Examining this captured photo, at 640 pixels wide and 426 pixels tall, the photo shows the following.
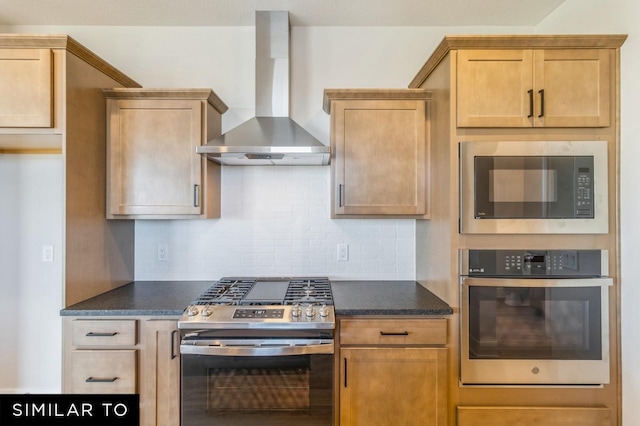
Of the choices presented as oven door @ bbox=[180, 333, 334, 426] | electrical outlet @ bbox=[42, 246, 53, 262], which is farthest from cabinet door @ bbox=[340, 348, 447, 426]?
electrical outlet @ bbox=[42, 246, 53, 262]

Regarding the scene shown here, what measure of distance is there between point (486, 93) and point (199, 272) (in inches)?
82.1

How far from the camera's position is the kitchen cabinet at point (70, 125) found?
171 centimetres

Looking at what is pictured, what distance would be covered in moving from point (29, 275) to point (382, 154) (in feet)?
8.12

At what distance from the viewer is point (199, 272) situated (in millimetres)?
2414

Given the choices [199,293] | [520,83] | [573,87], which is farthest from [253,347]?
[573,87]

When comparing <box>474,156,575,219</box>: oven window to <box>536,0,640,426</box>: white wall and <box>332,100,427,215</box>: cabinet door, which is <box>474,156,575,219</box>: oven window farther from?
<box>332,100,427,215</box>: cabinet door

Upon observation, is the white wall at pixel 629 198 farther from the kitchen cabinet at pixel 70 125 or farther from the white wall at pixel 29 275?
the white wall at pixel 29 275

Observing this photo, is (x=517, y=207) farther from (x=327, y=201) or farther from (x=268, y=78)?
(x=268, y=78)

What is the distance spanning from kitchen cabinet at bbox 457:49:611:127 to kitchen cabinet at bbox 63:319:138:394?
1991mm

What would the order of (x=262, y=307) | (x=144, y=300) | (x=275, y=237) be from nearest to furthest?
(x=262, y=307) → (x=144, y=300) → (x=275, y=237)

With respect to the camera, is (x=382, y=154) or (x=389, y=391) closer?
(x=389, y=391)

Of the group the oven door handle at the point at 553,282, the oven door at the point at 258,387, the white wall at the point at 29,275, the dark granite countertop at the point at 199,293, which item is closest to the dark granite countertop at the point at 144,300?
the dark granite countertop at the point at 199,293

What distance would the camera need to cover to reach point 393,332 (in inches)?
67.5

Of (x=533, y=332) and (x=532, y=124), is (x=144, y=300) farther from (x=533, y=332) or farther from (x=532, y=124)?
(x=532, y=124)
